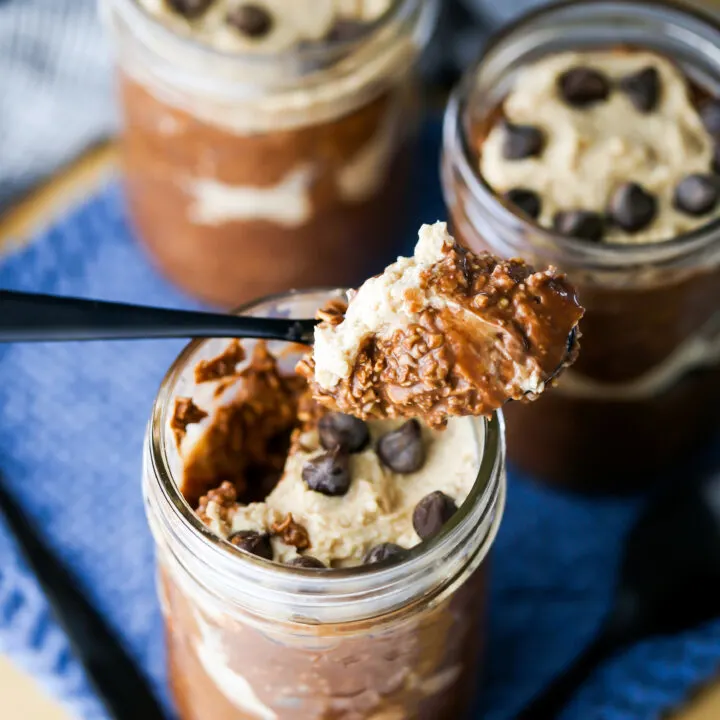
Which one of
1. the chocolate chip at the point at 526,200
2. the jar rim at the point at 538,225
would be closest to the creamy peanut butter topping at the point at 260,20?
the jar rim at the point at 538,225

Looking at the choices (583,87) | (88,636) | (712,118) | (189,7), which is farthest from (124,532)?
(712,118)

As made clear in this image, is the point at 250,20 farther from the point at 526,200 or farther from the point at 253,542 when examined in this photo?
the point at 253,542

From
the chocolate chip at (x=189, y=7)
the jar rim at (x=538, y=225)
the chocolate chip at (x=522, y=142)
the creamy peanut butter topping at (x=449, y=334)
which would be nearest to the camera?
the creamy peanut butter topping at (x=449, y=334)

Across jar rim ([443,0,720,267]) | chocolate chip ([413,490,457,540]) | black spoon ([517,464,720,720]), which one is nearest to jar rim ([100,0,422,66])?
jar rim ([443,0,720,267])

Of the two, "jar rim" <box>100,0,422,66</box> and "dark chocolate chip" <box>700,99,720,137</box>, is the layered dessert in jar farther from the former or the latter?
"dark chocolate chip" <box>700,99,720,137</box>

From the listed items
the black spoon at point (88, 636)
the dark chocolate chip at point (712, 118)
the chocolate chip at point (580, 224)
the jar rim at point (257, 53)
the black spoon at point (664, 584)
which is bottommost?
the black spoon at point (88, 636)

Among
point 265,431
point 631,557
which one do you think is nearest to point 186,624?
point 265,431

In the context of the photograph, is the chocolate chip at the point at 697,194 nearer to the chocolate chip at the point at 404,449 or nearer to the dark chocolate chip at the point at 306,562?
the chocolate chip at the point at 404,449
